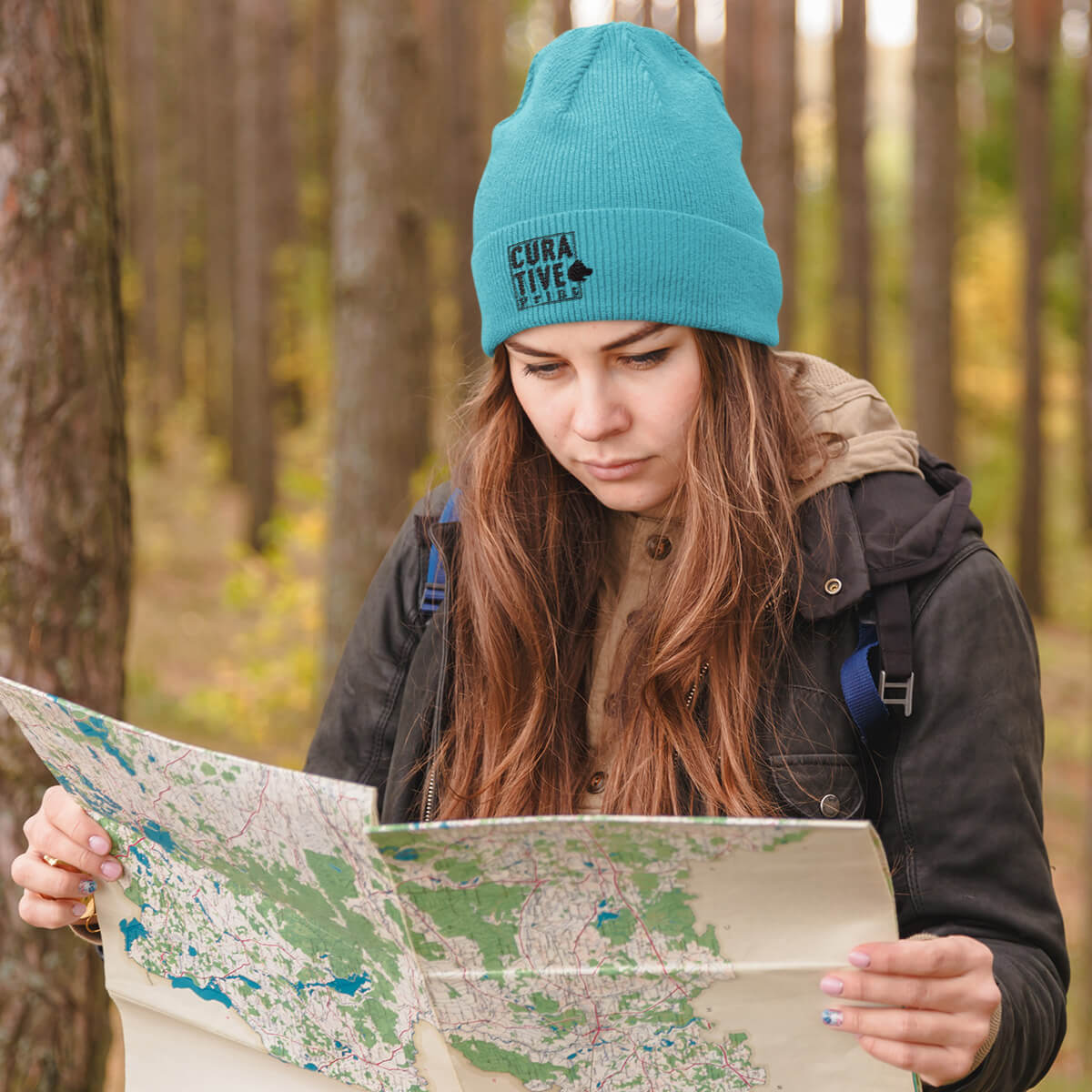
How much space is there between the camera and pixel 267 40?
12039 mm

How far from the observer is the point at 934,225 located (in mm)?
8039

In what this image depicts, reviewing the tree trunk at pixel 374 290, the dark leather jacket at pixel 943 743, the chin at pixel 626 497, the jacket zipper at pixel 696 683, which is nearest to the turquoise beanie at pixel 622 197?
the chin at pixel 626 497

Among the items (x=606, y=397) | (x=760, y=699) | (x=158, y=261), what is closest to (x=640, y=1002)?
(x=760, y=699)

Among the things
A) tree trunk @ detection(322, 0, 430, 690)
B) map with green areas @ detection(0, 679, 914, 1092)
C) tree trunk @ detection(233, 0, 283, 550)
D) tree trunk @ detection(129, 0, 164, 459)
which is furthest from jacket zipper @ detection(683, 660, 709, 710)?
tree trunk @ detection(129, 0, 164, 459)

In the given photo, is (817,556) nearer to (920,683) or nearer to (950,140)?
(920,683)

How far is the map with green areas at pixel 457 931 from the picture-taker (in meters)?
1.18

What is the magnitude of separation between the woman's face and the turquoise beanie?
0.03 m

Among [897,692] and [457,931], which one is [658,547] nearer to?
[897,692]

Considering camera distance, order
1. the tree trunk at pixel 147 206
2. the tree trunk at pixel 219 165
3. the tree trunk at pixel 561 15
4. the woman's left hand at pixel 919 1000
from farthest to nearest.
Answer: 1. the tree trunk at pixel 147 206
2. the tree trunk at pixel 561 15
3. the tree trunk at pixel 219 165
4. the woman's left hand at pixel 919 1000

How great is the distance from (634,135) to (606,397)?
0.36m

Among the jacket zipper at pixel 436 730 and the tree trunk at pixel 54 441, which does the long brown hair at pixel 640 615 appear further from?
the tree trunk at pixel 54 441

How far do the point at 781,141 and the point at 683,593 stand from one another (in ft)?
31.6

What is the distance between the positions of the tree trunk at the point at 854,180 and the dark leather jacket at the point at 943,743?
13322 mm

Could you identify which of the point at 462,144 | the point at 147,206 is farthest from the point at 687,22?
the point at 147,206
